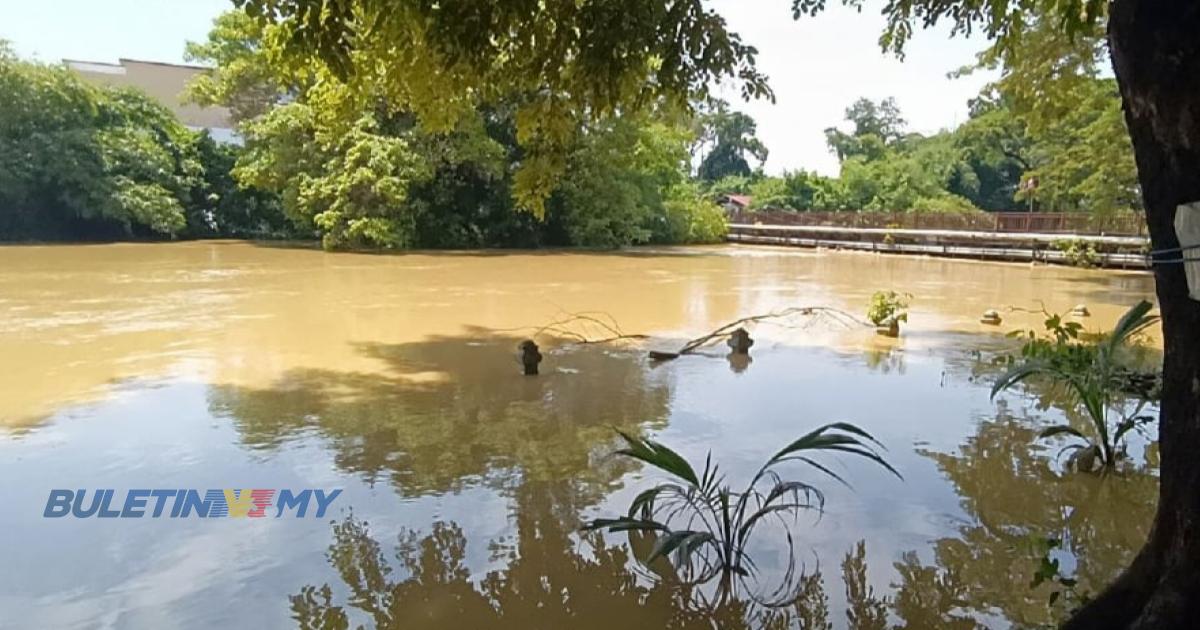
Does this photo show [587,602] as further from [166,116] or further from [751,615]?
[166,116]

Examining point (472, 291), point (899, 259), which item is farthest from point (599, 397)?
point (899, 259)

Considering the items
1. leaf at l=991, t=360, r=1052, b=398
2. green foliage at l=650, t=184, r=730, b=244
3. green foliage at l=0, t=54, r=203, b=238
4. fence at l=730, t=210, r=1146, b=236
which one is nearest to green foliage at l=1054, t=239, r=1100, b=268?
fence at l=730, t=210, r=1146, b=236

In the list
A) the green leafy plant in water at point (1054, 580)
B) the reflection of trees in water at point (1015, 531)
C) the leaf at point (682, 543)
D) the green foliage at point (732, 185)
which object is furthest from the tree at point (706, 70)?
the green foliage at point (732, 185)

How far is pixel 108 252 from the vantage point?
20484 millimetres

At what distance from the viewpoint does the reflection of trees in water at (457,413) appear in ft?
14.6

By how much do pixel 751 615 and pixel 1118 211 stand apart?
16.4 metres

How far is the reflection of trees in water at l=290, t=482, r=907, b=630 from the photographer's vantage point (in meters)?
2.77

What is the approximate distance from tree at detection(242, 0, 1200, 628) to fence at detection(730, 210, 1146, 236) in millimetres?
14742

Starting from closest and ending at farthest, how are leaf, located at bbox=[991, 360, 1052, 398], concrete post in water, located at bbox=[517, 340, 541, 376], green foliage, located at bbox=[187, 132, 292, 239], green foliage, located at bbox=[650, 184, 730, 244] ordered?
leaf, located at bbox=[991, 360, 1052, 398]
concrete post in water, located at bbox=[517, 340, 541, 376]
green foliage, located at bbox=[187, 132, 292, 239]
green foliage, located at bbox=[650, 184, 730, 244]

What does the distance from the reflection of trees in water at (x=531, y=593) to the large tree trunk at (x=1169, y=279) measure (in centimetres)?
→ 93

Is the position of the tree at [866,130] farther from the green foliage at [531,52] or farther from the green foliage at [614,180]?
the green foliage at [531,52]

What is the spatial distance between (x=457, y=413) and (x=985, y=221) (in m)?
19.9

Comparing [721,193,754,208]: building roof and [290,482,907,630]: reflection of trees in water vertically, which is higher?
[721,193,754,208]: building roof

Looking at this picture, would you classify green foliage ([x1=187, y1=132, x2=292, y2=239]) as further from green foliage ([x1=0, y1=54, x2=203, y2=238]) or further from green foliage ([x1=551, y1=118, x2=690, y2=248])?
green foliage ([x1=551, y1=118, x2=690, y2=248])
